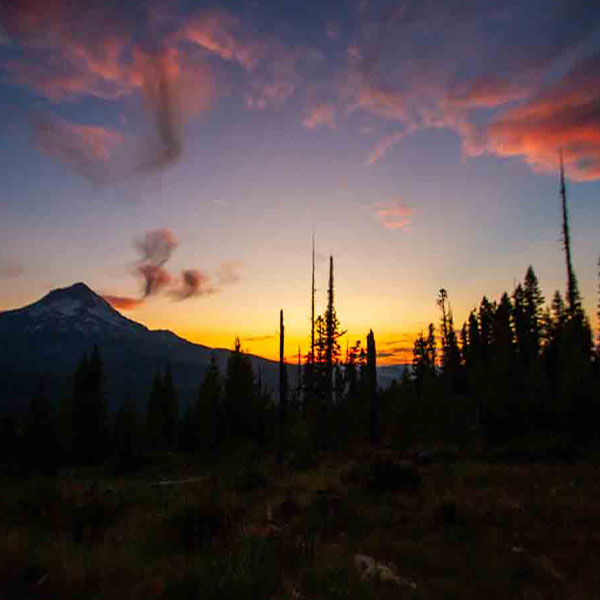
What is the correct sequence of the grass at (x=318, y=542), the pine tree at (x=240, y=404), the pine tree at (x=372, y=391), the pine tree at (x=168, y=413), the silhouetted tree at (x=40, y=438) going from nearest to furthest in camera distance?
1. the grass at (x=318, y=542)
2. the pine tree at (x=372, y=391)
3. the silhouetted tree at (x=40, y=438)
4. the pine tree at (x=240, y=404)
5. the pine tree at (x=168, y=413)

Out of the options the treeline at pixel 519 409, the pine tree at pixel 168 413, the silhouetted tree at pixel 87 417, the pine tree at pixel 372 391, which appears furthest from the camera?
the pine tree at pixel 168 413

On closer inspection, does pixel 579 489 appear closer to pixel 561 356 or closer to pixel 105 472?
pixel 561 356

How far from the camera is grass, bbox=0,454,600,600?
675 cm

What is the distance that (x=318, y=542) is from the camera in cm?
880

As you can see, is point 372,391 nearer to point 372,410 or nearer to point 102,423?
point 372,410

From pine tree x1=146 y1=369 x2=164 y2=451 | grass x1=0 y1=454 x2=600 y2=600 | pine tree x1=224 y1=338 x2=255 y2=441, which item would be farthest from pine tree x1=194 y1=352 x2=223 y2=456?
grass x1=0 y1=454 x2=600 y2=600

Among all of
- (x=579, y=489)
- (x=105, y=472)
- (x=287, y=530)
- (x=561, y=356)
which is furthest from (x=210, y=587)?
(x=561, y=356)

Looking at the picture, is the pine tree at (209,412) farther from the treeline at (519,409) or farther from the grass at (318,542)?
the grass at (318,542)

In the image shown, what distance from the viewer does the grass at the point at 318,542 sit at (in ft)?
22.2

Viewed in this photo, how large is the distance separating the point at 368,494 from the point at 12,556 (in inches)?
352

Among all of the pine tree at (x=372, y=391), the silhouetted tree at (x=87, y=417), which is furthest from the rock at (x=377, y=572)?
the silhouetted tree at (x=87, y=417)

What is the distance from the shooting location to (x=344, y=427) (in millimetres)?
31562

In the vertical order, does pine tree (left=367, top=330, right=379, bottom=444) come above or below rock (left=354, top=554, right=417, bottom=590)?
above

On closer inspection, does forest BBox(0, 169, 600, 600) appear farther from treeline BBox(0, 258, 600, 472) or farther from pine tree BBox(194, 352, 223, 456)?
pine tree BBox(194, 352, 223, 456)
